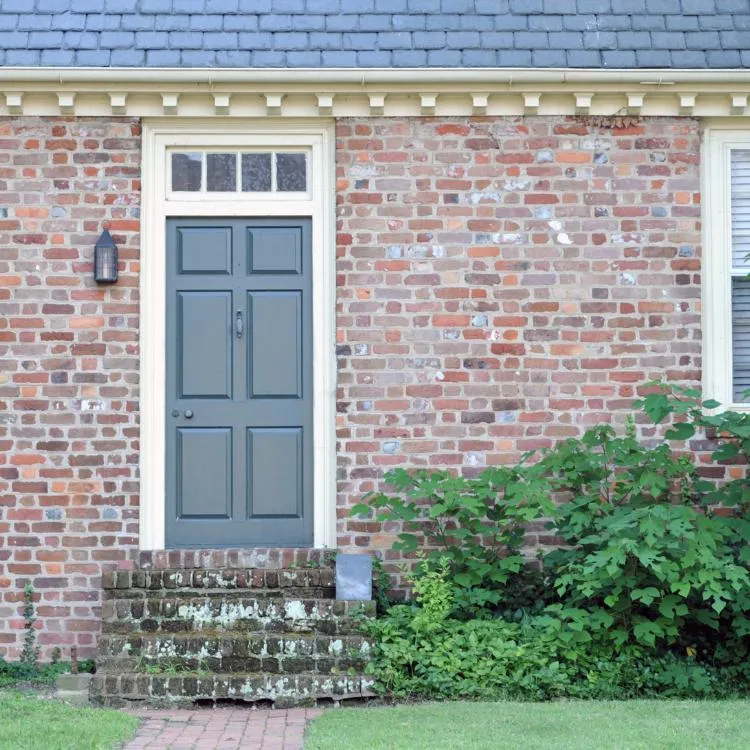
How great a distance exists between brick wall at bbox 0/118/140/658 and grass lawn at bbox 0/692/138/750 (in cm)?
107

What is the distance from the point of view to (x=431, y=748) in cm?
548

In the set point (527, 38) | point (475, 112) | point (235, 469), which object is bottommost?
point (235, 469)

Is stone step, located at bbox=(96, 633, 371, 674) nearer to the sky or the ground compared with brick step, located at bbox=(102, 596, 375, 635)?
nearer to the ground

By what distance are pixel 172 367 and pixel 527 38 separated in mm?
3358

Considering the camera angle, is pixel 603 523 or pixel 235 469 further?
pixel 235 469

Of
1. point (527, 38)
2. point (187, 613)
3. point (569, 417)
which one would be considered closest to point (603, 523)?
point (569, 417)

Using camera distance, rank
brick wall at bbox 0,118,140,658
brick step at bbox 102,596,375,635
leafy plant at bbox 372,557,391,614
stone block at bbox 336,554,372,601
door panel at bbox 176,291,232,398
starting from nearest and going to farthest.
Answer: brick step at bbox 102,596,375,635, stone block at bbox 336,554,372,601, leafy plant at bbox 372,557,391,614, brick wall at bbox 0,118,140,658, door panel at bbox 176,291,232,398

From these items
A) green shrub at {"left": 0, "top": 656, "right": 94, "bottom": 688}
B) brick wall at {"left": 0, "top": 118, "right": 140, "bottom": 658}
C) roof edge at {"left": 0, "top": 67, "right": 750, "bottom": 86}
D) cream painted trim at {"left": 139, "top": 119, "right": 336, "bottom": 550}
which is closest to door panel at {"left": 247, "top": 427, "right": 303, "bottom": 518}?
cream painted trim at {"left": 139, "top": 119, "right": 336, "bottom": 550}

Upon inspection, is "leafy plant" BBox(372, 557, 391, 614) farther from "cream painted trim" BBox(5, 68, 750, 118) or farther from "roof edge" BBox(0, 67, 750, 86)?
"roof edge" BBox(0, 67, 750, 86)

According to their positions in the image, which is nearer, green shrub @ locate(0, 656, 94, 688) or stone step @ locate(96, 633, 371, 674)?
stone step @ locate(96, 633, 371, 674)

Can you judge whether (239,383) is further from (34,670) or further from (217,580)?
(34,670)

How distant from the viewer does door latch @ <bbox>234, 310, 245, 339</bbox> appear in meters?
7.96

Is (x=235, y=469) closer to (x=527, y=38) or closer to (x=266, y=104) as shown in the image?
(x=266, y=104)

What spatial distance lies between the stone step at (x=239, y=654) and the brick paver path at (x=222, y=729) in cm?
27
